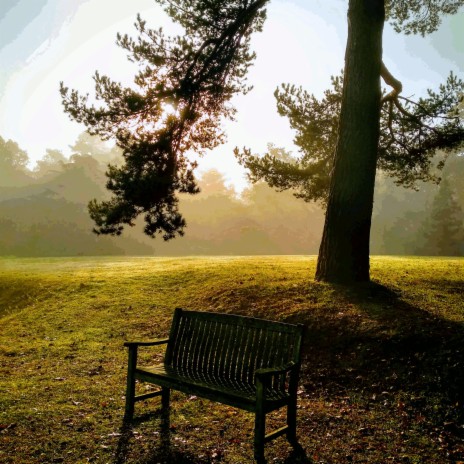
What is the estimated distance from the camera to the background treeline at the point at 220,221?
46500mm

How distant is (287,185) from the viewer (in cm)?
1523

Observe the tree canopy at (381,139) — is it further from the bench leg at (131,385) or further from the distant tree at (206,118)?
the bench leg at (131,385)

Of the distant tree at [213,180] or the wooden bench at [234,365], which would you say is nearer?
the wooden bench at [234,365]

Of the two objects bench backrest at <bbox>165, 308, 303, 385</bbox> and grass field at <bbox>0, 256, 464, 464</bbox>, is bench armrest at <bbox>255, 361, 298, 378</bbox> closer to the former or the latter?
bench backrest at <bbox>165, 308, 303, 385</bbox>

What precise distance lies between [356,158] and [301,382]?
5.71 m

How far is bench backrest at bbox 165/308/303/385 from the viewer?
4.87 m

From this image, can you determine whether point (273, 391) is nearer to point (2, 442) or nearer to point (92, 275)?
point (2, 442)

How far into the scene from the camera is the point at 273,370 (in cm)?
434

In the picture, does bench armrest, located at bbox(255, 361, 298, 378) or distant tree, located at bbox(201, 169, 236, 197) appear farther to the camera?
distant tree, located at bbox(201, 169, 236, 197)

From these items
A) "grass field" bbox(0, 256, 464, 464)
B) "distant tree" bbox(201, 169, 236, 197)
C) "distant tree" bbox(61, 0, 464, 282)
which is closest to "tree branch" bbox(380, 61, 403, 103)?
"distant tree" bbox(61, 0, 464, 282)

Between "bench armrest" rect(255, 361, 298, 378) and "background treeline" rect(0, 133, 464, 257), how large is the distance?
43090 millimetres

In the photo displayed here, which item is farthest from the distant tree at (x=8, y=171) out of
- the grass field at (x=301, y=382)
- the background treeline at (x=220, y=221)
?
the grass field at (x=301, y=382)

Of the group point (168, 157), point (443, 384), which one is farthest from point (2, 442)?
point (168, 157)

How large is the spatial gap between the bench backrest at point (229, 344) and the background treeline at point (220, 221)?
42.7 m
